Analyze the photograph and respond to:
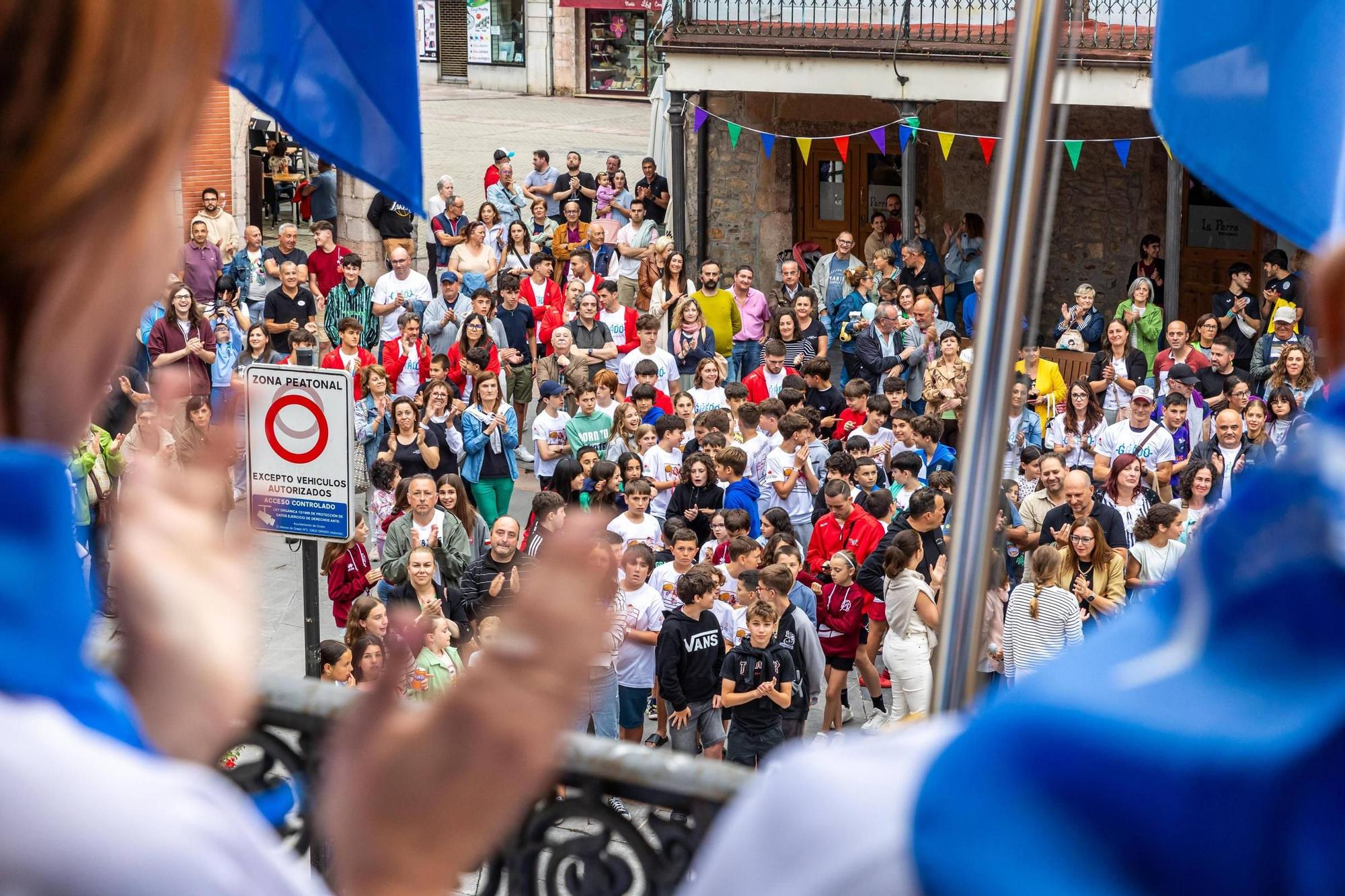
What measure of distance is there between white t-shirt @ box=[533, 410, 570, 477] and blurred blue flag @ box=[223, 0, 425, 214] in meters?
9.09

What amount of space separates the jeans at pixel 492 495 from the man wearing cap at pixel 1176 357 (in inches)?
215

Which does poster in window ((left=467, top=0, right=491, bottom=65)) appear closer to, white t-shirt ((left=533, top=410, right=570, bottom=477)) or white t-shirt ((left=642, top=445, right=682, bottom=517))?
white t-shirt ((left=533, top=410, right=570, bottom=477))

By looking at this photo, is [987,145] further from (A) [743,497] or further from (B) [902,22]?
(A) [743,497]

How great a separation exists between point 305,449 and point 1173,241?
1276 centimetres

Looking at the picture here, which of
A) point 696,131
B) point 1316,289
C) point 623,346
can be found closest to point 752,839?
point 1316,289

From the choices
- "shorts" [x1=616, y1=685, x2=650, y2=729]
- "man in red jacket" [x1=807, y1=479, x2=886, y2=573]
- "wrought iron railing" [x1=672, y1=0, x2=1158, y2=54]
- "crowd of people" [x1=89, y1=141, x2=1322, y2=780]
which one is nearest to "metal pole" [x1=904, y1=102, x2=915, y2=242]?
"crowd of people" [x1=89, y1=141, x2=1322, y2=780]

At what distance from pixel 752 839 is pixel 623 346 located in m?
14.5

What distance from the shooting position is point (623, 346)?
49.1 ft

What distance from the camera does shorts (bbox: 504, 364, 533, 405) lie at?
14694mm

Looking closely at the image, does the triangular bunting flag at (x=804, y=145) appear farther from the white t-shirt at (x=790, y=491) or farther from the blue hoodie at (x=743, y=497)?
the blue hoodie at (x=743, y=497)

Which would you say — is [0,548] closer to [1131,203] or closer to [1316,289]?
[1316,289]

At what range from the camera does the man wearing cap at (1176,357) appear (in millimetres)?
13570

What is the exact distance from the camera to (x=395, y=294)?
605 inches

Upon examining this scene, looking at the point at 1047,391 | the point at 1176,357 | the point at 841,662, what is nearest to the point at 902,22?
the point at 1176,357
